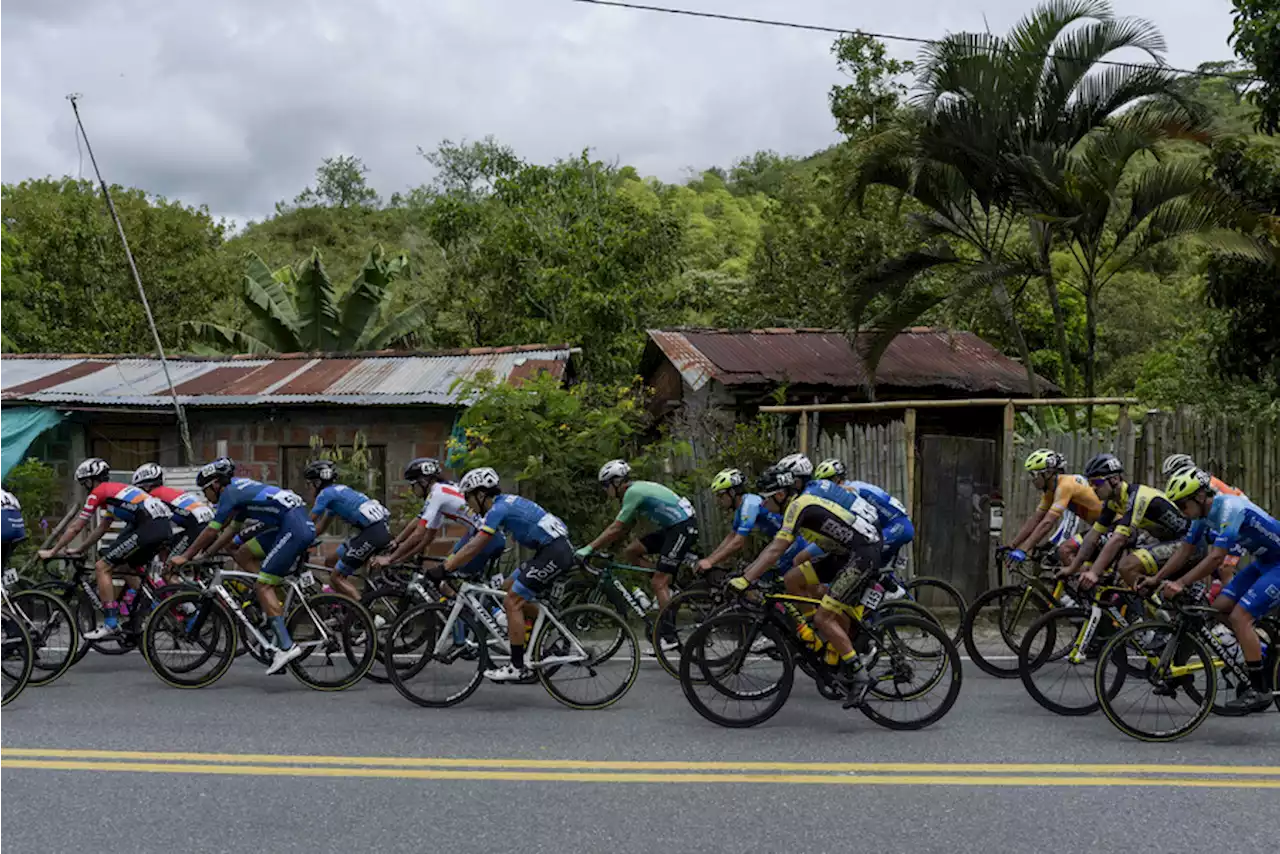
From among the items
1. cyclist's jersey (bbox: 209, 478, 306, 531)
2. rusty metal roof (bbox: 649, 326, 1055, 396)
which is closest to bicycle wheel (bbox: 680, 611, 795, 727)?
cyclist's jersey (bbox: 209, 478, 306, 531)

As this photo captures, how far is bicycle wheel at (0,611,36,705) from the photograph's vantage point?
867cm

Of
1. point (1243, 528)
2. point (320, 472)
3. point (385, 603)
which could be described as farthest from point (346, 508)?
point (1243, 528)

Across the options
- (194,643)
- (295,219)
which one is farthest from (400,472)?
(295,219)

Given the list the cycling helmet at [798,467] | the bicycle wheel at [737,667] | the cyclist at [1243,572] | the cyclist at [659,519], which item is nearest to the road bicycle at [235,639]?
the cyclist at [659,519]

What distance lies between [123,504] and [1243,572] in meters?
8.70

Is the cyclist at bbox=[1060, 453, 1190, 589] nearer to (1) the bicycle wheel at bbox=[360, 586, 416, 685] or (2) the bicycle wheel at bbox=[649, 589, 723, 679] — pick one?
(2) the bicycle wheel at bbox=[649, 589, 723, 679]

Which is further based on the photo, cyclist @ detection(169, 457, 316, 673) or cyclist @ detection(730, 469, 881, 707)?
cyclist @ detection(169, 457, 316, 673)

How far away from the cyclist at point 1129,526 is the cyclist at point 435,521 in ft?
15.2

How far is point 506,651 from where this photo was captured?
8.78m

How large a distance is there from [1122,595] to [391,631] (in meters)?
5.31

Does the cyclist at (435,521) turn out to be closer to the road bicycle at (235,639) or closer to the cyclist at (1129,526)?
the road bicycle at (235,639)

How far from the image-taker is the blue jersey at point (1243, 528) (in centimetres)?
746

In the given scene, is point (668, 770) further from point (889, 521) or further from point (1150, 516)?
point (1150, 516)

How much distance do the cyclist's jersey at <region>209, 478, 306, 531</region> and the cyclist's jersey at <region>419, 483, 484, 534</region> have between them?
1019mm
